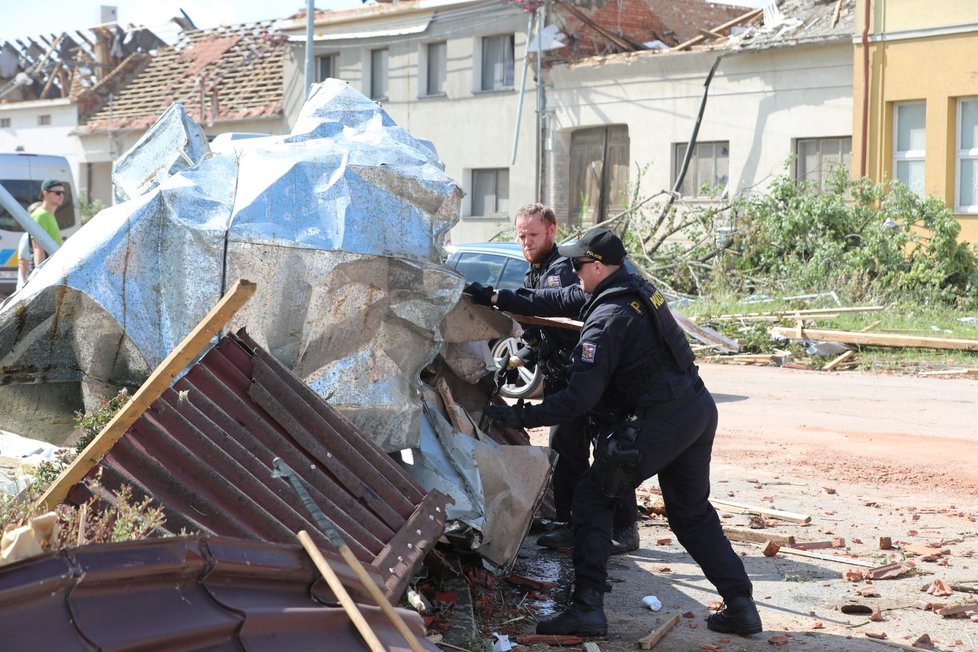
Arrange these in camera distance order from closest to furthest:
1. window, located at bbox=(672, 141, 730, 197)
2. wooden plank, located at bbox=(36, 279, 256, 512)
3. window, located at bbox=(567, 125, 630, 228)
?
wooden plank, located at bbox=(36, 279, 256, 512)
window, located at bbox=(672, 141, 730, 197)
window, located at bbox=(567, 125, 630, 228)

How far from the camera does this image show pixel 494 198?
29.2 metres

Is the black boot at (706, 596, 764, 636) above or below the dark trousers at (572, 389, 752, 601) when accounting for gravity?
below

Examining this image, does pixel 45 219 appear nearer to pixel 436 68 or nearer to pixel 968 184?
pixel 968 184

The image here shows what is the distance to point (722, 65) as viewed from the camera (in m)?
24.1

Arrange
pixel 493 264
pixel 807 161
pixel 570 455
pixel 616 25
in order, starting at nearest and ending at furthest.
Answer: pixel 570 455
pixel 493 264
pixel 807 161
pixel 616 25

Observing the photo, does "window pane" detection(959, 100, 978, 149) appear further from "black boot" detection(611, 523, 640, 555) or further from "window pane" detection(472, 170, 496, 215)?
"black boot" detection(611, 523, 640, 555)

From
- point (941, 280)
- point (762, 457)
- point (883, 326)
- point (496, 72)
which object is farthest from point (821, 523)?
point (496, 72)

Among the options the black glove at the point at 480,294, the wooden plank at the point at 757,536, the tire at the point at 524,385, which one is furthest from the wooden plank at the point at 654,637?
the tire at the point at 524,385

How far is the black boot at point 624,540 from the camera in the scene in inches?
273

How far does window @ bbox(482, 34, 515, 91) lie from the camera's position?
28531mm

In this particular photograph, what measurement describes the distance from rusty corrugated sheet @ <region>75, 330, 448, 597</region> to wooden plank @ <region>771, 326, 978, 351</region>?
1185 cm

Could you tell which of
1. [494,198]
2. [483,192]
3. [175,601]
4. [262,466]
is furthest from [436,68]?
[175,601]

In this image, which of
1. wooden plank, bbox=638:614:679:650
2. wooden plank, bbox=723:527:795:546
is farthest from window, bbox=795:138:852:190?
wooden plank, bbox=638:614:679:650

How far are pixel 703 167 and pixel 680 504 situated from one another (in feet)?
65.8
